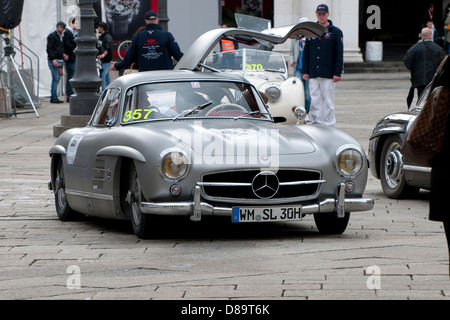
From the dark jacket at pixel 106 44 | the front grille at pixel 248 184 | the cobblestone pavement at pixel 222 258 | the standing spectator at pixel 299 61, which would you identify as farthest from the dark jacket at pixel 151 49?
the dark jacket at pixel 106 44

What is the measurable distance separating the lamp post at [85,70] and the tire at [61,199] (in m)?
7.19

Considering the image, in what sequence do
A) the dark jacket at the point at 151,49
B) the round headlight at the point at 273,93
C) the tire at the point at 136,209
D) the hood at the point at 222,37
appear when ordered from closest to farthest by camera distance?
1. the tire at the point at 136,209
2. the hood at the point at 222,37
3. the dark jacket at the point at 151,49
4. the round headlight at the point at 273,93

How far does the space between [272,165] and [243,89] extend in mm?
1565

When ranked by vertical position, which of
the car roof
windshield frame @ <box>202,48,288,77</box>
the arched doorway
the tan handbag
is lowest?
the arched doorway

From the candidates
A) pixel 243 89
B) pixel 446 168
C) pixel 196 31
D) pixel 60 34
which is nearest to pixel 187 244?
pixel 243 89

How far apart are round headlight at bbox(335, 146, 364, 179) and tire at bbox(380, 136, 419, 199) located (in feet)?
7.84

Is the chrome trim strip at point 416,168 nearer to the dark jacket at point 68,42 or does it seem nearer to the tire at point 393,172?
the tire at point 393,172

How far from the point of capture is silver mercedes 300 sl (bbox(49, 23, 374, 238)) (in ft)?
24.1

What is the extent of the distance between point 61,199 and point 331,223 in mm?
2493

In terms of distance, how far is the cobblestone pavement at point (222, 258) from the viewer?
5723 mm

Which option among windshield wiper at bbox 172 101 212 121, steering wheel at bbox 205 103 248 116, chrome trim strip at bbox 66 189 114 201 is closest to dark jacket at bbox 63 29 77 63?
chrome trim strip at bbox 66 189 114 201

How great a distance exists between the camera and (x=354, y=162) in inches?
304

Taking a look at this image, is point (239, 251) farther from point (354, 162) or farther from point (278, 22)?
point (278, 22)

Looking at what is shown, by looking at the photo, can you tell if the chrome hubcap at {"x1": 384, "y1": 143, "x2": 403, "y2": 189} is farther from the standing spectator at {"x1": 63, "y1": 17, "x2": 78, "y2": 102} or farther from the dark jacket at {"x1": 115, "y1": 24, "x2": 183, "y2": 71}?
the standing spectator at {"x1": 63, "y1": 17, "x2": 78, "y2": 102}
